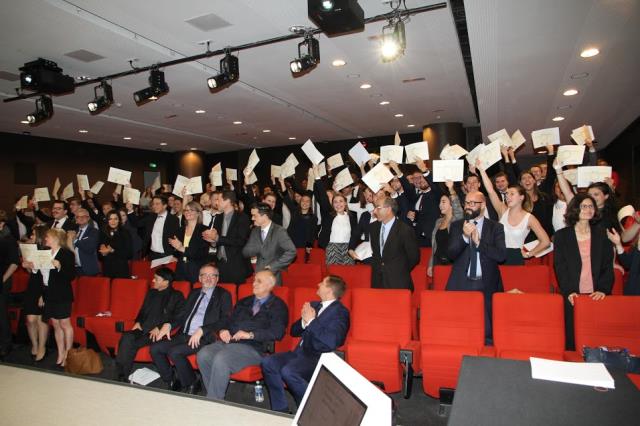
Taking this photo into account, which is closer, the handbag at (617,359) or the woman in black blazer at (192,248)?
the handbag at (617,359)

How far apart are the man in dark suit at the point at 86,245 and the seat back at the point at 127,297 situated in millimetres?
976

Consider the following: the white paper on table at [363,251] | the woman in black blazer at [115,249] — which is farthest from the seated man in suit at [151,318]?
the white paper on table at [363,251]

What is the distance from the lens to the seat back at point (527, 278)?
13.9 feet

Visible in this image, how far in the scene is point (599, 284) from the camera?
3648 mm

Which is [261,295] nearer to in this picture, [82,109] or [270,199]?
[270,199]

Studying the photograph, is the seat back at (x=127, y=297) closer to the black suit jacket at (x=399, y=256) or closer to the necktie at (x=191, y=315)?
the necktie at (x=191, y=315)

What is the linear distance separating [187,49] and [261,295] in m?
3.64

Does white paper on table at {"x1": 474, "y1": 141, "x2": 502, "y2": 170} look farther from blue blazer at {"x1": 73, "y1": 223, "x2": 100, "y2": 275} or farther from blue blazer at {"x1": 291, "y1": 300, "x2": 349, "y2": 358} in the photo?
blue blazer at {"x1": 73, "y1": 223, "x2": 100, "y2": 275}

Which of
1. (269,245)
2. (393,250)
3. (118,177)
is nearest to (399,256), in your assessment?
(393,250)

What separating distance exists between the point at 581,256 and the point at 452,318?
119 centimetres

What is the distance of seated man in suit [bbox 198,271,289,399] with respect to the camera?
359cm

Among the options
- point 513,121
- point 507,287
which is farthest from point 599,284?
point 513,121

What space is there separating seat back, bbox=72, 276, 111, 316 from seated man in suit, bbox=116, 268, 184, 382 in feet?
2.91

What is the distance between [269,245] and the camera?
4.79 meters
